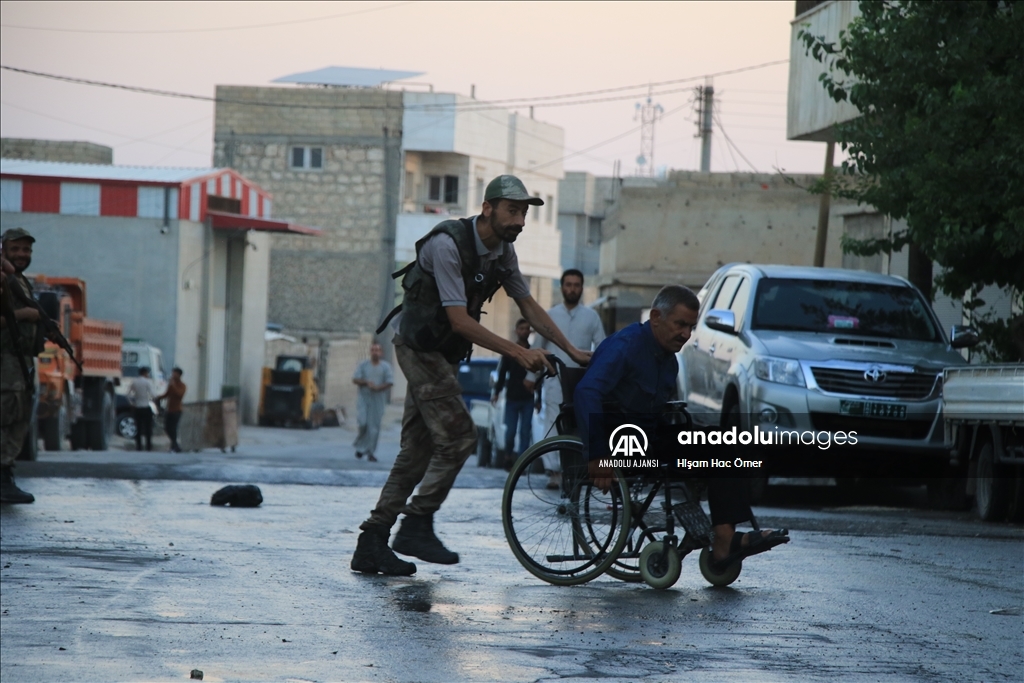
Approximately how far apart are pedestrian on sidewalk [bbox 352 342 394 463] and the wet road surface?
14.0 meters

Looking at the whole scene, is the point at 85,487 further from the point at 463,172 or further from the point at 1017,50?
the point at 463,172

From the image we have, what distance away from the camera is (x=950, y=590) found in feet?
24.8

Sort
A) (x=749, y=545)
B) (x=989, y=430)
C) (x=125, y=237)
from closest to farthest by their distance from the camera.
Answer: (x=749, y=545) < (x=989, y=430) < (x=125, y=237)

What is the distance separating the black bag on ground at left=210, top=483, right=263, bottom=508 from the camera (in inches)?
444

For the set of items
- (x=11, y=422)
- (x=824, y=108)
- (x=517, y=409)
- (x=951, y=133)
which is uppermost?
(x=824, y=108)

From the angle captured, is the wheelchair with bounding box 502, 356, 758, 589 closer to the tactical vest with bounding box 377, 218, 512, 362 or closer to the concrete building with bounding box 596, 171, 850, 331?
the tactical vest with bounding box 377, 218, 512, 362

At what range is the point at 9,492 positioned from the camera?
10.8 metres

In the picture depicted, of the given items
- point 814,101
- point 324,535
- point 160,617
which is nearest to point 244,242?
point 814,101

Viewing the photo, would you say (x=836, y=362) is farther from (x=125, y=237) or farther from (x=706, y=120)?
(x=706, y=120)

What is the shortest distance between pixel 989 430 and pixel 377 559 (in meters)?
6.18

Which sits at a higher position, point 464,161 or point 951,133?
point 464,161

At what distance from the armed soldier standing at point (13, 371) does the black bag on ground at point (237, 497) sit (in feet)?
4.22

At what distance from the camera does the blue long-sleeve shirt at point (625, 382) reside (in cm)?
751

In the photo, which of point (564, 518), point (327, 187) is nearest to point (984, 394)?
point (564, 518)
